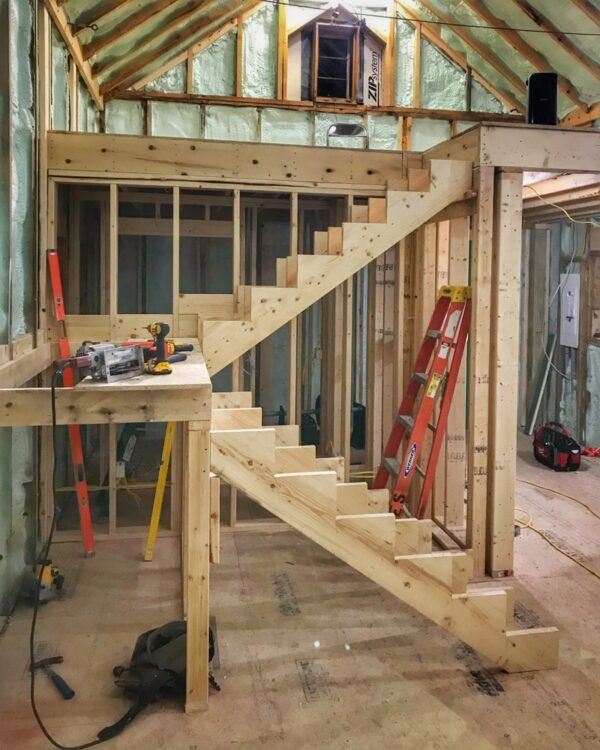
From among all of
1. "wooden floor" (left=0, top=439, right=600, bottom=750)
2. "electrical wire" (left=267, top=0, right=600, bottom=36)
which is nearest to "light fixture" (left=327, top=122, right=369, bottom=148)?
"electrical wire" (left=267, top=0, right=600, bottom=36)

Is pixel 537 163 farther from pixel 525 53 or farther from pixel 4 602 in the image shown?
pixel 4 602

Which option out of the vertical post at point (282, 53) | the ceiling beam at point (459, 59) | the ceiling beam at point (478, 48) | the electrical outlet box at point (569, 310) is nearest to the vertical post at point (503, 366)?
the ceiling beam at point (478, 48)

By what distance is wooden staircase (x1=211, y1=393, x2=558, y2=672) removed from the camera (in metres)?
2.88

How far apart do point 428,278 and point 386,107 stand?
2.85m

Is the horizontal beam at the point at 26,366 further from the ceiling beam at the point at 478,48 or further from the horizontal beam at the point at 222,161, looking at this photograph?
the ceiling beam at the point at 478,48

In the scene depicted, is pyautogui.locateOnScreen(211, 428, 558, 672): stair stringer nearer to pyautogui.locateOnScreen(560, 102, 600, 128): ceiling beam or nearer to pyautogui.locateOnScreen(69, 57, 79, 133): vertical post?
pyautogui.locateOnScreen(69, 57, 79, 133): vertical post

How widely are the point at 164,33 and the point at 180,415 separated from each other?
3985mm

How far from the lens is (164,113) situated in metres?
6.47

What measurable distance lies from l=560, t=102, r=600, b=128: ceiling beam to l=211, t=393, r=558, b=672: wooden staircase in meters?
4.53

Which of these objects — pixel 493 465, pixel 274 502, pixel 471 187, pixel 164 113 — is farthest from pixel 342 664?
pixel 164 113

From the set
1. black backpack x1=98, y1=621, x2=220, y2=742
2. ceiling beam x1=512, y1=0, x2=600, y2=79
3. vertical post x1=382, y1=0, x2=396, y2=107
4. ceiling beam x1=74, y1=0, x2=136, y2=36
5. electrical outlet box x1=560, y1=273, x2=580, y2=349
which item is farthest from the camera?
electrical outlet box x1=560, y1=273, x2=580, y2=349

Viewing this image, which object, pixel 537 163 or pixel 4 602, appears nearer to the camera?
pixel 4 602

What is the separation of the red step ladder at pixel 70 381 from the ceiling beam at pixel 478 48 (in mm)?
4531

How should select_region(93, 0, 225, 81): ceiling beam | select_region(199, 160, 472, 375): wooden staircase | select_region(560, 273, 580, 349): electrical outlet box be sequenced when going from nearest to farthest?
select_region(199, 160, 472, 375): wooden staircase, select_region(93, 0, 225, 81): ceiling beam, select_region(560, 273, 580, 349): electrical outlet box
